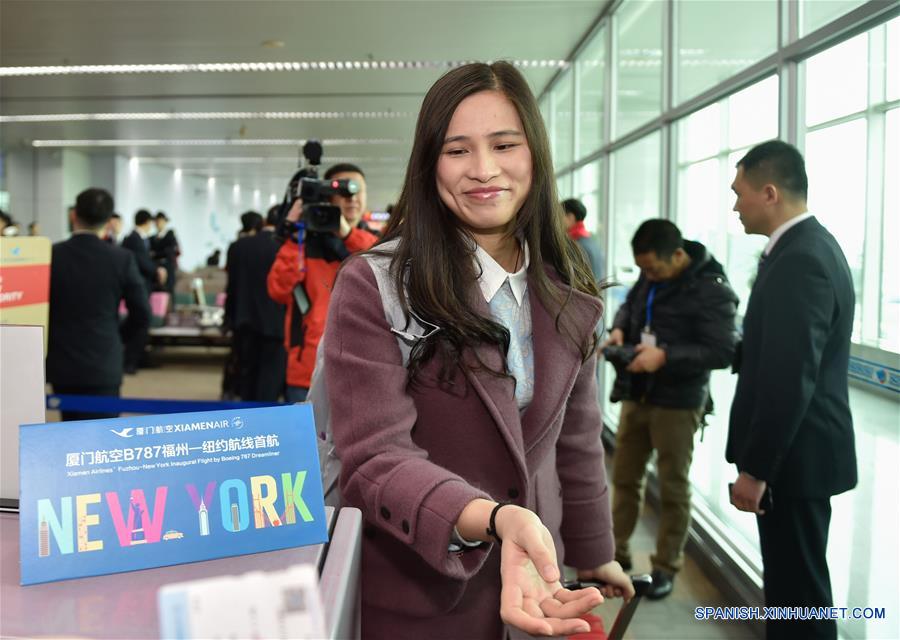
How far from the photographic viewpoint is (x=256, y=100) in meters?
9.75

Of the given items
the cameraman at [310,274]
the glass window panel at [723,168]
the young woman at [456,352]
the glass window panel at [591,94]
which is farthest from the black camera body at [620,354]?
the glass window panel at [591,94]

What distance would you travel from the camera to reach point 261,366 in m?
5.11

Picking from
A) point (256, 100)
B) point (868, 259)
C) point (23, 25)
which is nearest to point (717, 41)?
point (868, 259)

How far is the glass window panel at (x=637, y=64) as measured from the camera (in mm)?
4453

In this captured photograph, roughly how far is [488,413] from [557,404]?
12cm

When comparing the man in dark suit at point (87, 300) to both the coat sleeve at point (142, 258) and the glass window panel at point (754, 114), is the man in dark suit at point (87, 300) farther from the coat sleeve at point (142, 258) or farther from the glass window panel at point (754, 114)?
the coat sleeve at point (142, 258)

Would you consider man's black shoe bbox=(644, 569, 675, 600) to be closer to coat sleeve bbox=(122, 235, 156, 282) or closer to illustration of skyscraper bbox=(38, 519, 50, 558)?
illustration of skyscraper bbox=(38, 519, 50, 558)

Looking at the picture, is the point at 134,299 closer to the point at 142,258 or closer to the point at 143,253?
the point at 142,258

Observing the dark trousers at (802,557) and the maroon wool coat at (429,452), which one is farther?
the dark trousers at (802,557)

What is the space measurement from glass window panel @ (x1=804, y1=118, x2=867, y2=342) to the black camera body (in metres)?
0.90

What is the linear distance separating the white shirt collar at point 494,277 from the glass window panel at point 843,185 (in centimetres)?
140

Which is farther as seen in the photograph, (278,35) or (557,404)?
(278,35)

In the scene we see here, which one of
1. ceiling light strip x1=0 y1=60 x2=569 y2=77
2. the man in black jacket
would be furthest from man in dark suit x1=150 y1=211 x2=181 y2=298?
the man in black jacket

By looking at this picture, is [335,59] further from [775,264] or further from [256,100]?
[775,264]
